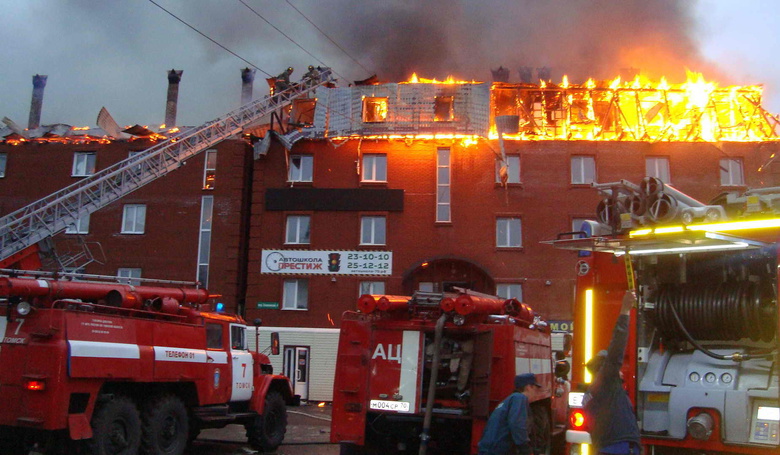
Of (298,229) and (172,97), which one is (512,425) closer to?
(298,229)

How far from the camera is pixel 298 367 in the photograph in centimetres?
2802

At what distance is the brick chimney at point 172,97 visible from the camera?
115 ft

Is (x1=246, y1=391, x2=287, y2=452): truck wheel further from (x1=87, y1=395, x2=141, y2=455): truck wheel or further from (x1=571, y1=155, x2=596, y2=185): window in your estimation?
(x1=571, y1=155, x2=596, y2=185): window

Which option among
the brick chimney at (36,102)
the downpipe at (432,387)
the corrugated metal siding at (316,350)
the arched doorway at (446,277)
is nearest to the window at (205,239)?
the corrugated metal siding at (316,350)

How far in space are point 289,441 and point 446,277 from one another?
46.7ft

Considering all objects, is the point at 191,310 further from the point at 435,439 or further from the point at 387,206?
the point at 387,206

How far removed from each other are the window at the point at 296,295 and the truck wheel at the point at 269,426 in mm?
13987

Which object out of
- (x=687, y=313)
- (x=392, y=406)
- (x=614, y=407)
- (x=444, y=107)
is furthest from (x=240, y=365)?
(x=444, y=107)

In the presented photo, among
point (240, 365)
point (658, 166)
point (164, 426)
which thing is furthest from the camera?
point (658, 166)

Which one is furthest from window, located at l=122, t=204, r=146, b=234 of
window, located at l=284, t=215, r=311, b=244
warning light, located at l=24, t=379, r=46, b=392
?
warning light, located at l=24, t=379, r=46, b=392

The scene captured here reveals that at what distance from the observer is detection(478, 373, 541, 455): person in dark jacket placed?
6.36 meters

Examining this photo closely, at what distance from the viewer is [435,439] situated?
10125 mm

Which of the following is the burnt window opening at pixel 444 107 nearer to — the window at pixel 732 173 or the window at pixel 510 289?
the window at pixel 510 289

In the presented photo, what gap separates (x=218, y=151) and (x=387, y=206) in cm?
802
